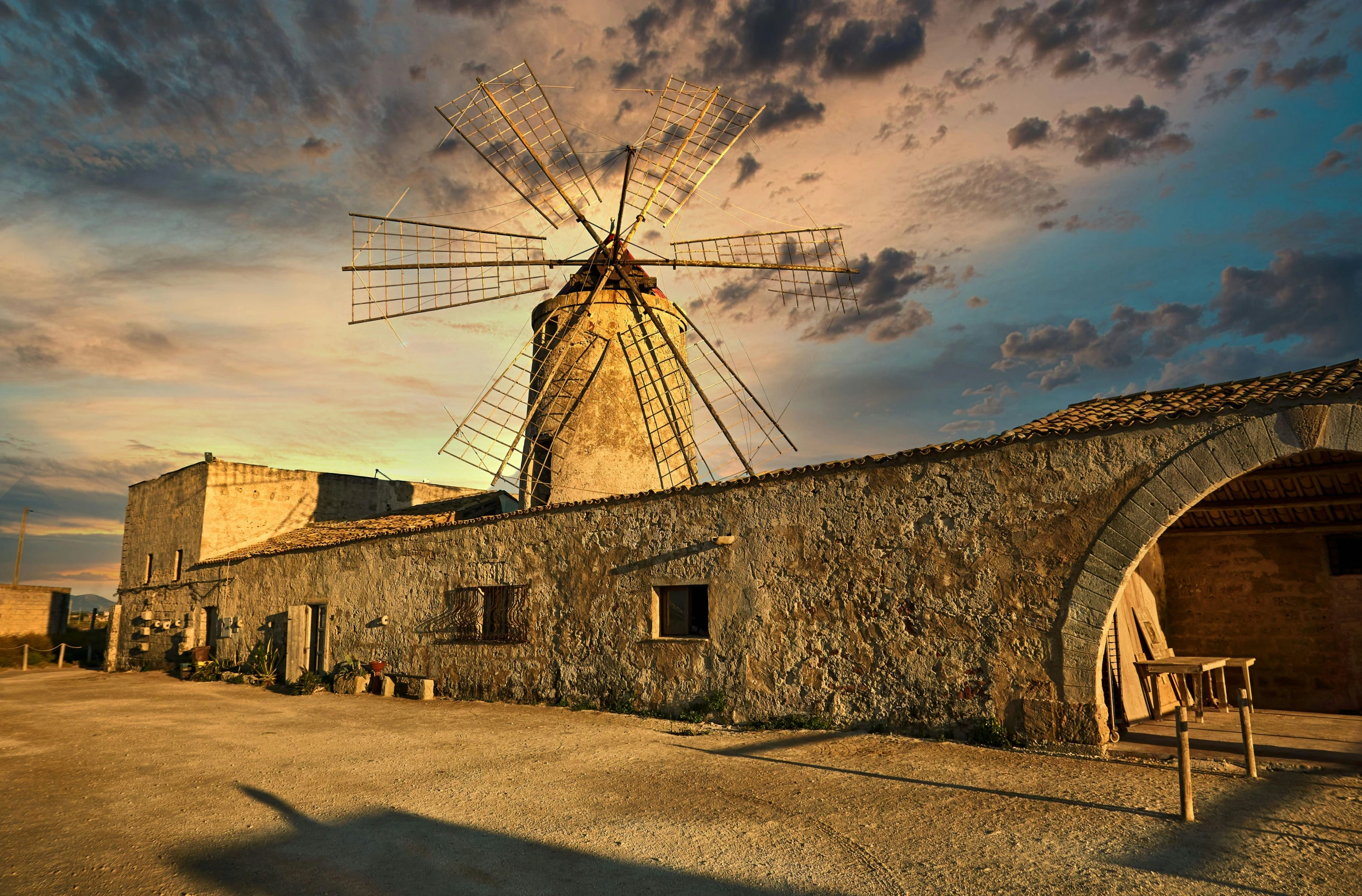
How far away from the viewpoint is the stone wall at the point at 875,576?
6641mm

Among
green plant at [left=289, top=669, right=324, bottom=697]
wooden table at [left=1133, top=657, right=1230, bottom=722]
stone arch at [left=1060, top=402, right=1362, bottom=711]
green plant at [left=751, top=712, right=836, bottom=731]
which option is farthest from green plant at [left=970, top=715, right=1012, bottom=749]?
green plant at [left=289, top=669, right=324, bottom=697]

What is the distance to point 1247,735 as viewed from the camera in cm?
582

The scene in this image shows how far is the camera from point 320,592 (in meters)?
15.0

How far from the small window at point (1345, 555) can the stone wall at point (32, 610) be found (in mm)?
31647

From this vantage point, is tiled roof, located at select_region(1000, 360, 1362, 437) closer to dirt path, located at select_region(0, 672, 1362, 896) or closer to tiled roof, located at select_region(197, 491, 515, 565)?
dirt path, located at select_region(0, 672, 1362, 896)

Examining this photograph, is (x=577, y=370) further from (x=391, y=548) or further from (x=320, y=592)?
(x=320, y=592)

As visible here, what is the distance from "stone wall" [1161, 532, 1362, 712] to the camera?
33.4 ft

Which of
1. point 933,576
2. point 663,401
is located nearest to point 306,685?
point 663,401

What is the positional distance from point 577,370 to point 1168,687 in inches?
424

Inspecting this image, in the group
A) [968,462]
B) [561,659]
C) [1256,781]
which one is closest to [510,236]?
[561,659]

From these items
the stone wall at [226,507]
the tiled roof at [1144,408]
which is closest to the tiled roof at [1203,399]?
the tiled roof at [1144,408]

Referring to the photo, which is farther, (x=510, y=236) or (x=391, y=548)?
(x=510, y=236)

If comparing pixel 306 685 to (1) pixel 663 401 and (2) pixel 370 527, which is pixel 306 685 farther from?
(1) pixel 663 401

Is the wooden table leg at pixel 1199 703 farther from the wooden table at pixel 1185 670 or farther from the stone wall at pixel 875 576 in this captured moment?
the stone wall at pixel 875 576
